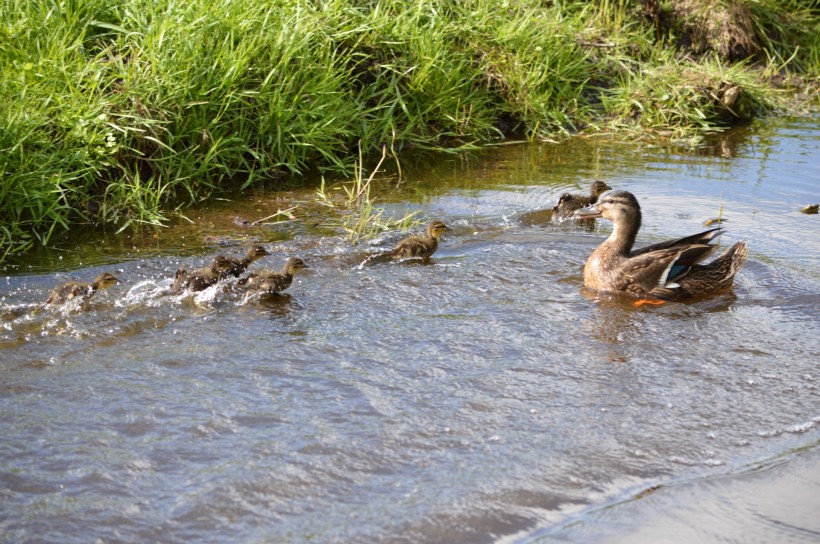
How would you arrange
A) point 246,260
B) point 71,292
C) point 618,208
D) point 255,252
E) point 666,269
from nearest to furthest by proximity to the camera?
point 71,292 → point 666,269 → point 246,260 → point 255,252 → point 618,208

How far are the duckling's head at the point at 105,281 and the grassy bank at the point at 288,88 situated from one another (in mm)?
967

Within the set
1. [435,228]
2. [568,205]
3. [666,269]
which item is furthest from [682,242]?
[435,228]

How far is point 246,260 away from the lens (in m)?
6.47

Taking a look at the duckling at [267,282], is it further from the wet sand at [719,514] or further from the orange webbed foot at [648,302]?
the wet sand at [719,514]

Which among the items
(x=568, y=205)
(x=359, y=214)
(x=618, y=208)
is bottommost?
(x=359, y=214)

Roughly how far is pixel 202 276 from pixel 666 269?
9.10 ft

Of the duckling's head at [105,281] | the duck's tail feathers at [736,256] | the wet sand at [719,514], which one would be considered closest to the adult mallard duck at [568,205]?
the duck's tail feathers at [736,256]

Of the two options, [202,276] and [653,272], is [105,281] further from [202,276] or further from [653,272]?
[653,272]

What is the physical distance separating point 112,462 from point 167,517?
50 centimetres

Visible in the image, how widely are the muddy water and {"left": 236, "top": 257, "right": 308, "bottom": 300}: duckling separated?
0.28ft

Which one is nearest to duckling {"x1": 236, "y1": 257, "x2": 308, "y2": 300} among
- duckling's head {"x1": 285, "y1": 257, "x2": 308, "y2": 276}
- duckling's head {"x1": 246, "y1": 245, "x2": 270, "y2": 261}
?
duckling's head {"x1": 285, "y1": 257, "x2": 308, "y2": 276}

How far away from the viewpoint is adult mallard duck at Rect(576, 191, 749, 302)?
6.36m

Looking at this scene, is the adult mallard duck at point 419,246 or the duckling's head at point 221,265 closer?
the duckling's head at point 221,265

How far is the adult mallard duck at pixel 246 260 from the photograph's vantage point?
630cm
